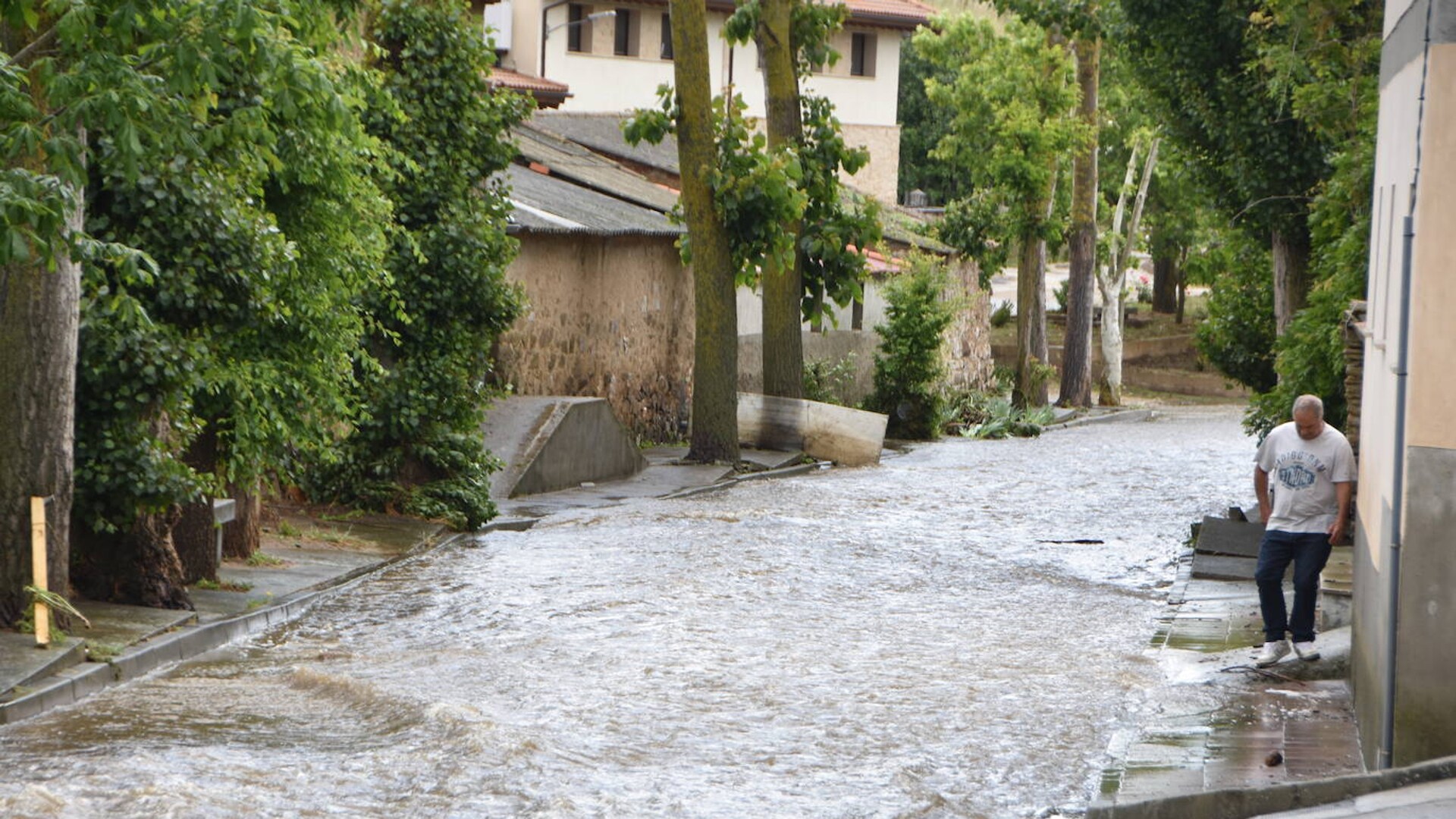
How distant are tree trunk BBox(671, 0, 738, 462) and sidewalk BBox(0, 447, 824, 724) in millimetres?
2868

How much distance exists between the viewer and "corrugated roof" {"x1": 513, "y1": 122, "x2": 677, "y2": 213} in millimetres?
29938

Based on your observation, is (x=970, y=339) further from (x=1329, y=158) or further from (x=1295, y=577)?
(x=1295, y=577)

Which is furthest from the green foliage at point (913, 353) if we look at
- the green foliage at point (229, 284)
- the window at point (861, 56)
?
the window at point (861, 56)

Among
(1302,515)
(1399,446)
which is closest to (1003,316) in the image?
(1302,515)

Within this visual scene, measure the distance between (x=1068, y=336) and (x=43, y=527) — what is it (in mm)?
33777

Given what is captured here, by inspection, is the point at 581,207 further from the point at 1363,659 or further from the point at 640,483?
the point at 1363,659

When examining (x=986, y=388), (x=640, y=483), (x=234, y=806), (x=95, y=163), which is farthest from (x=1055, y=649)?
(x=986, y=388)

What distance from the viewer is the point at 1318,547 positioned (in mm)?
10328

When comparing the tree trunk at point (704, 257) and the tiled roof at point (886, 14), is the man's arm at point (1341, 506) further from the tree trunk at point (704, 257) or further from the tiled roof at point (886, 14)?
the tiled roof at point (886, 14)

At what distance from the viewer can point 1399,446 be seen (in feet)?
23.8

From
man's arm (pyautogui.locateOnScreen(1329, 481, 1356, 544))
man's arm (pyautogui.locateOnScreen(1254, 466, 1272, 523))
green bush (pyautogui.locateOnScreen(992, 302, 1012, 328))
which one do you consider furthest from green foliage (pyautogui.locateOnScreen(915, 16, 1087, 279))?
man's arm (pyautogui.locateOnScreen(1329, 481, 1356, 544))

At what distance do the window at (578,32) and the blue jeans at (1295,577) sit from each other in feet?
128

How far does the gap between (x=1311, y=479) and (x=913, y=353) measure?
2107cm

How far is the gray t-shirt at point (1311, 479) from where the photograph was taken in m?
10.2
